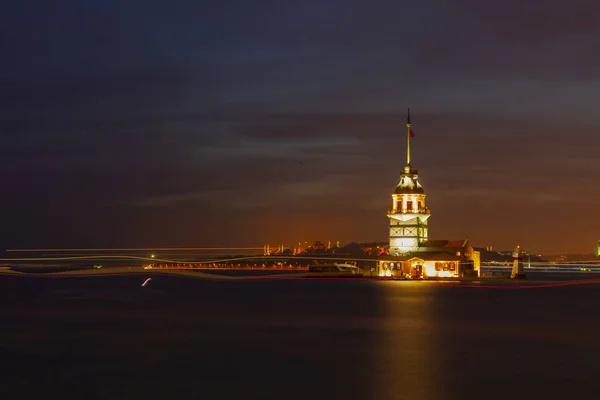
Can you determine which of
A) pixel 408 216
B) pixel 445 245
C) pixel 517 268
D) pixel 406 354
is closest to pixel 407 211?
pixel 408 216

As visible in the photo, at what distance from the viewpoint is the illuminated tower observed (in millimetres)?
121375

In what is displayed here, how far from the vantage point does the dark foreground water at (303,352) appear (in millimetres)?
30094

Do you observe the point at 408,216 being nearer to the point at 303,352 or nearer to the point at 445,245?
the point at 445,245

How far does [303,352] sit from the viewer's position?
39.8 m

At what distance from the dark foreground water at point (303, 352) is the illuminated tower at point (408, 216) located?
5152 centimetres

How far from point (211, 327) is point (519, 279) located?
7683 centimetres

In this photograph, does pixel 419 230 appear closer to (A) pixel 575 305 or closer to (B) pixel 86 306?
(A) pixel 575 305

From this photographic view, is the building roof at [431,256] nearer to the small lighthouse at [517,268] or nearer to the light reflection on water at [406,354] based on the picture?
Result: the small lighthouse at [517,268]

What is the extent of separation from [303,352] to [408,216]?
83613 mm

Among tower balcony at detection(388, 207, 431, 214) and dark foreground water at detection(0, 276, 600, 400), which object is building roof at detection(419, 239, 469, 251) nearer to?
tower balcony at detection(388, 207, 431, 214)

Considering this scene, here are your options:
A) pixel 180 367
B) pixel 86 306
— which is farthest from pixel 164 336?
pixel 86 306

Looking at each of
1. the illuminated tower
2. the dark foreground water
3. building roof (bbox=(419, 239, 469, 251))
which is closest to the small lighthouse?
building roof (bbox=(419, 239, 469, 251))

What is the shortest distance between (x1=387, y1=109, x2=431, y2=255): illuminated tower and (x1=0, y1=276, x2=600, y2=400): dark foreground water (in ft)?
169

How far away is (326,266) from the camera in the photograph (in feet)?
520
